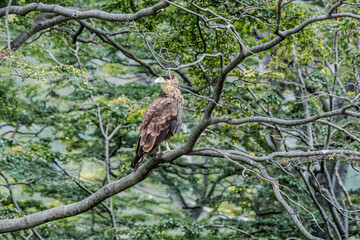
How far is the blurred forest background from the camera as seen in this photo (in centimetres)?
451

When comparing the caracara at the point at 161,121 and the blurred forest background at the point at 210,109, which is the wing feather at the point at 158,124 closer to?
the caracara at the point at 161,121

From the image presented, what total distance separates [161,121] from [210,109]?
131 cm

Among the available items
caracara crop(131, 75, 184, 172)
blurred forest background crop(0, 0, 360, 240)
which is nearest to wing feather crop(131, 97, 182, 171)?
caracara crop(131, 75, 184, 172)

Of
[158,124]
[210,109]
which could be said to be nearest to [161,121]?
[158,124]

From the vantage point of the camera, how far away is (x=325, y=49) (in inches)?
294

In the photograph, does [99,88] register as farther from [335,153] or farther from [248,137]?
[335,153]

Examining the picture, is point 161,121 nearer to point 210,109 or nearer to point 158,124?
point 158,124

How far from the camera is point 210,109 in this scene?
3.80m

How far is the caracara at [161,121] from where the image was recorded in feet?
16.0

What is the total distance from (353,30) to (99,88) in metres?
6.05

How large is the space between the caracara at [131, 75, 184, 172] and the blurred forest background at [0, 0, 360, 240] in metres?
0.28

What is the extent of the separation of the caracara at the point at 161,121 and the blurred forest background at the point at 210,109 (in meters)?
0.28

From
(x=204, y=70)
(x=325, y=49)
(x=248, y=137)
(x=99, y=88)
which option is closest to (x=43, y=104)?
(x=99, y=88)

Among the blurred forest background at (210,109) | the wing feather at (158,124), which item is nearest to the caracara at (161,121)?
the wing feather at (158,124)
